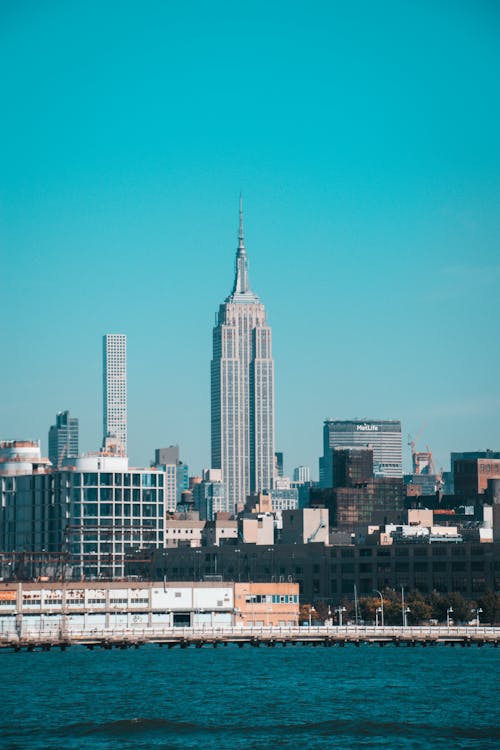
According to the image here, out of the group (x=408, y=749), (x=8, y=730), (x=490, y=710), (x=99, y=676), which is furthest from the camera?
(x=99, y=676)

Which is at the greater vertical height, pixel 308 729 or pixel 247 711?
pixel 247 711

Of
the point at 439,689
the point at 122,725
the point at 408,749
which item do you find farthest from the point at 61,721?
the point at 439,689

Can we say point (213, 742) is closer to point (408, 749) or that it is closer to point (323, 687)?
point (408, 749)

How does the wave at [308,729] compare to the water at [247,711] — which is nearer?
the water at [247,711]

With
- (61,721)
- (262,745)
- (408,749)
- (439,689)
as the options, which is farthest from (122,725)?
(439,689)

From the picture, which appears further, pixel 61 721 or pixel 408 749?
pixel 61 721

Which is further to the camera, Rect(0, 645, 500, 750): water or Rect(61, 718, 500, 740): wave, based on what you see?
Rect(61, 718, 500, 740): wave

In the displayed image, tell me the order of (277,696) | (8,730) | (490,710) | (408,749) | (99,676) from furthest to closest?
(99,676) → (277,696) → (490,710) → (8,730) → (408,749)
